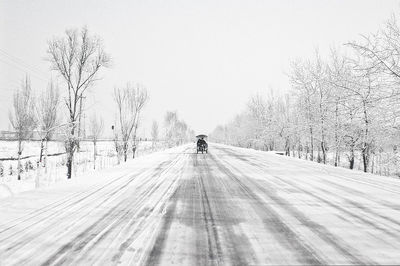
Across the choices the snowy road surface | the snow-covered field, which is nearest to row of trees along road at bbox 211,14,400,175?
the snowy road surface

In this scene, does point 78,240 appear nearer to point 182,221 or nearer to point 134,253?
point 134,253

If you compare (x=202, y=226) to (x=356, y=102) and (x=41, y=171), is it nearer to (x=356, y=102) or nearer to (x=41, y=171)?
(x=356, y=102)

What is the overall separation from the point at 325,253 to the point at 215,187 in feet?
17.8

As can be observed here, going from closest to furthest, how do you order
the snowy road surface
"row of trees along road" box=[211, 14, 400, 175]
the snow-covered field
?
the snowy road surface → "row of trees along road" box=[211, 14, 400, 175] → the snow-covered field

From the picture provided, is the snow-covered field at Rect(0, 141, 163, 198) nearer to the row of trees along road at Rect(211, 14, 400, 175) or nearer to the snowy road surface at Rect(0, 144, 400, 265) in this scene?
the snowy road surface at Rect(0, 144, 400, 265)

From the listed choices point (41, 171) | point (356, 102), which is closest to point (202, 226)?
point (356, 102)

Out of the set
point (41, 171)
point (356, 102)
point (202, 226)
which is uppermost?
point (356, 102)

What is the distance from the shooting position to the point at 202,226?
470 cm

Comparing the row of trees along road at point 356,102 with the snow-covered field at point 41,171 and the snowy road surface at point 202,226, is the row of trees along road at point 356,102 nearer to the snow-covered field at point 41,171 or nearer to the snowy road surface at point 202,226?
the snowy road surface at point 202,226

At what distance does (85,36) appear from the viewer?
19.8m

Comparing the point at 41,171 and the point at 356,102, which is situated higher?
the point at 356,102

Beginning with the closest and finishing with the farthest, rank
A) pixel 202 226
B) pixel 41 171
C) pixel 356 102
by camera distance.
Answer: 1. pixel 202 226
2. pixel 356 102
3. pixel 41 171

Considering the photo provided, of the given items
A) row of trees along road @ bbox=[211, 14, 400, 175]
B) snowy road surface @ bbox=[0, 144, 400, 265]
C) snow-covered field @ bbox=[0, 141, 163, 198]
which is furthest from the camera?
snow-covered field @ bbox=[0, 141, 163, 198]

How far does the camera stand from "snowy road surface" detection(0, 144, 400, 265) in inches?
136
